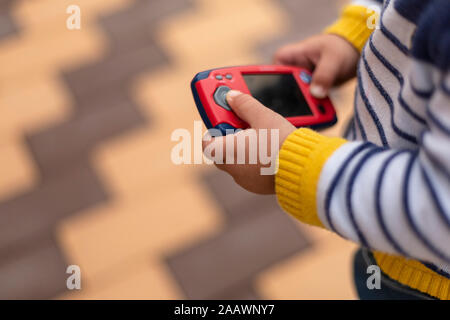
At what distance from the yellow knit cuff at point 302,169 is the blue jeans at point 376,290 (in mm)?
137

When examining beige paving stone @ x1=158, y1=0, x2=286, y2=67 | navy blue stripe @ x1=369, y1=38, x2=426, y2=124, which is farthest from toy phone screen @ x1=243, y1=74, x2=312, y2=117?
beige paving stone @ x1=158, y1=0, x2=286, y2=67

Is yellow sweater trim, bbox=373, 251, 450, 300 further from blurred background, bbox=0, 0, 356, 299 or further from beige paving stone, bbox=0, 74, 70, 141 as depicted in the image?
beige paving stone, bbox=0, 74, 70, 141

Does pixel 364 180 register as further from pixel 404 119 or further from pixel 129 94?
pixel 129 94

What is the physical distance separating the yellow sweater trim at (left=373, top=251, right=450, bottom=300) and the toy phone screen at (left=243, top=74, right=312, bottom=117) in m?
0.18

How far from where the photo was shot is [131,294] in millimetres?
864

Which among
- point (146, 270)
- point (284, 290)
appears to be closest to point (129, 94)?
point (146, 270)

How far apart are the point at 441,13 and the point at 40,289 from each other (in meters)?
0.76

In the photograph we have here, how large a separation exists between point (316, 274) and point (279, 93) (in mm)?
453

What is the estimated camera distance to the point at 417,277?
485 millimetres

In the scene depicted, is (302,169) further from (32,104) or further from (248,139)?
(32,104)

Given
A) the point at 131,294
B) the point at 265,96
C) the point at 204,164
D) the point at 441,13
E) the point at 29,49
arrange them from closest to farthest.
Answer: the point at 441,13 < the point at 265,96 < the point at 131,294 < the point at 204,164 < the point at 29,49

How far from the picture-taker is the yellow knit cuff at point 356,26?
557mm

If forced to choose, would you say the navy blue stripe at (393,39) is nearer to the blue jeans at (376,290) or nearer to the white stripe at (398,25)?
the white stripe at (398,25)

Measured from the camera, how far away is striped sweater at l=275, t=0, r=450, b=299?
35cm
